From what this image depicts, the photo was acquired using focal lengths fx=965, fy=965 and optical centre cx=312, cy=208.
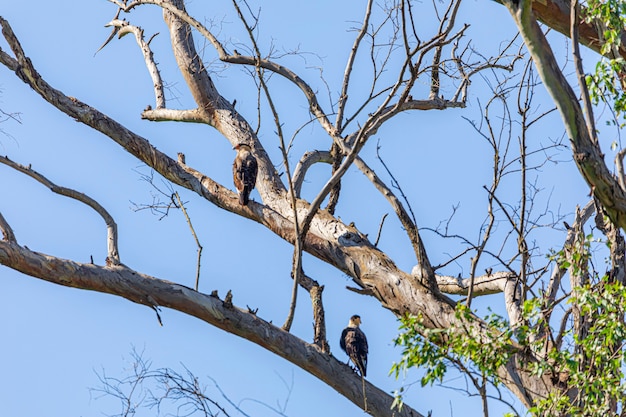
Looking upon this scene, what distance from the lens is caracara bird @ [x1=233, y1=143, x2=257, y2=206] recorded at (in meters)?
8.58

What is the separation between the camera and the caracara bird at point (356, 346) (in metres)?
9.16

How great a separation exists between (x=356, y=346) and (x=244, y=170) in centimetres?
204

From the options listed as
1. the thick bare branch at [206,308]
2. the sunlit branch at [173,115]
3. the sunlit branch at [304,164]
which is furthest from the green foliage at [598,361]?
the sunlit branch at [173,115]

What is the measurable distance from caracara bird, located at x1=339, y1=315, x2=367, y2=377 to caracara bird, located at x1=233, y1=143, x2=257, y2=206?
1.83 meters

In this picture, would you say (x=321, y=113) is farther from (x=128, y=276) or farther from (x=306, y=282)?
(x=128, y=276)

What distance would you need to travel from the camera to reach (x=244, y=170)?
8.61 metres

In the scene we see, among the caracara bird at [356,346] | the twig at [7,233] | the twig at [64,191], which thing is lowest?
the twig at [7,233]

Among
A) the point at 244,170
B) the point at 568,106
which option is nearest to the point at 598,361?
the point at 568,106

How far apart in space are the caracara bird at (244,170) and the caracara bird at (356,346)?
1826 millimetres

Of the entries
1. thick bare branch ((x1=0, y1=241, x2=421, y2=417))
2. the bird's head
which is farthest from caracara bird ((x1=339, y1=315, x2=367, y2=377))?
thick bare branch ((x1=0, y1=241, x2=421, y2=417))

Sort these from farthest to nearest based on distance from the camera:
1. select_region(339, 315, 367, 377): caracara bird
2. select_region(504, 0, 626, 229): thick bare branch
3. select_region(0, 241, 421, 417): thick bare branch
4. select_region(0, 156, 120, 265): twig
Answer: select_region(339, 315, 367, 377): caracara bird → select_region(0, 156, 120, 265): twig → select_region(0, 241, 421, 417): thick bare branch → select_region(504, 0, 626, 229): thick bare branch

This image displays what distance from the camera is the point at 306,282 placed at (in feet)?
22.8

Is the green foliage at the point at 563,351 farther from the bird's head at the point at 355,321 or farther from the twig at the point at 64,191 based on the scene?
the bird's head at the point at 355,321

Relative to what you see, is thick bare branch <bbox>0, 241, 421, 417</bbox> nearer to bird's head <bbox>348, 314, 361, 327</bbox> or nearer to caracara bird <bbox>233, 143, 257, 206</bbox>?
caracara bird <bbox>233, 143, 257, 206</bbox>
